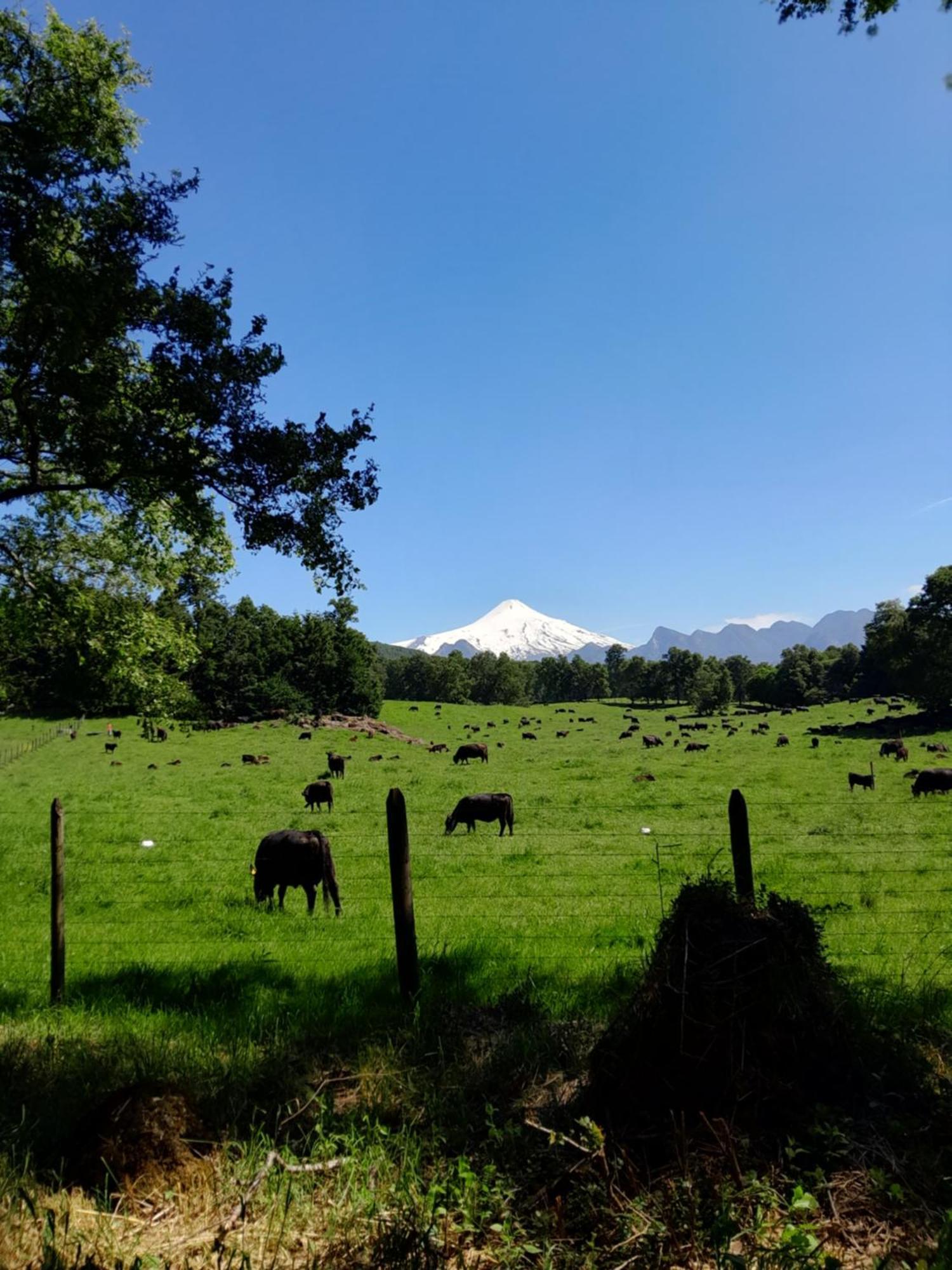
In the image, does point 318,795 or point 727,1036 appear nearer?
point 727,1036

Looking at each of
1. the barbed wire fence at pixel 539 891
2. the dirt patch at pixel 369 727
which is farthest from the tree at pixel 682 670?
the barbed wire fence at pixel 539 891

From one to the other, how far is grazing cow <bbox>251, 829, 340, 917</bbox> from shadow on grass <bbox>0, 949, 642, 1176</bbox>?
5.17m

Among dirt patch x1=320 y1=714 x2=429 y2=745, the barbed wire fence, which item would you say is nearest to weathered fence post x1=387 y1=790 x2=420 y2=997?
the barbed wire fence

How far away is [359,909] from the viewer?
512 inches

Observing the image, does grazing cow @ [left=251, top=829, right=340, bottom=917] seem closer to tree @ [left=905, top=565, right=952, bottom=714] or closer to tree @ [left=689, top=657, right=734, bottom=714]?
tree @ [left=905, top=565, right=952, bottom=714]

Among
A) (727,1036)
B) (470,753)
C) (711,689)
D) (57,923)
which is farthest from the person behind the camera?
(711,689)

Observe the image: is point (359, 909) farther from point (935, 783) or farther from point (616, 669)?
point (616, 669)

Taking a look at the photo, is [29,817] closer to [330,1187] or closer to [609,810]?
[609,810]

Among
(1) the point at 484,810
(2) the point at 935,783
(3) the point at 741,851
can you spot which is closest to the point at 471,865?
(1) the point at 484,810

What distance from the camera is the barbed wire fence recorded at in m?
8.20

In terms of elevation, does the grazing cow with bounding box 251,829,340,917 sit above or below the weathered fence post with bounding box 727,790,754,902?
below

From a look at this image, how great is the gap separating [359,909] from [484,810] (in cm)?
1110

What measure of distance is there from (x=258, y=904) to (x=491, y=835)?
9.59 m

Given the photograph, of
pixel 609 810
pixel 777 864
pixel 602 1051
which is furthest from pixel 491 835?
pixel 602 1051
